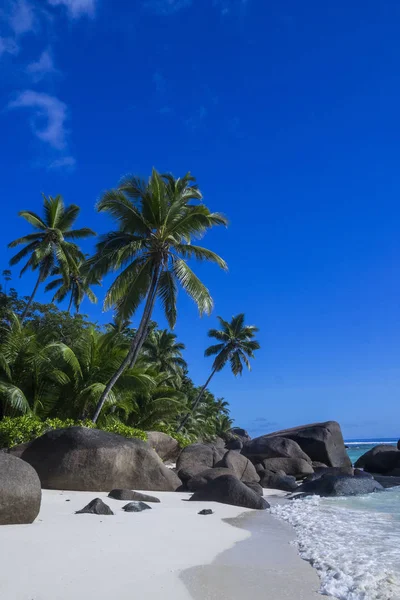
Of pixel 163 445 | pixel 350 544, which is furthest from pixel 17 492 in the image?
pixel 163 445

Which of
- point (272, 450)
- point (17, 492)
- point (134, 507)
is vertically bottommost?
point (134, 507)

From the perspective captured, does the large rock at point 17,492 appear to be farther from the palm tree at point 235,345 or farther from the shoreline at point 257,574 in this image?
the palm tree at point 235,345

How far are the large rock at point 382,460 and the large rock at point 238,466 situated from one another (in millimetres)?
12703

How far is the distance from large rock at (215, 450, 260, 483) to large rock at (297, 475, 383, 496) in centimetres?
211

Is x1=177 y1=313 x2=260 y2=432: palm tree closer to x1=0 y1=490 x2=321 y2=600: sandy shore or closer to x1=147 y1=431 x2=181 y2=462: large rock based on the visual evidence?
x1=147 y1=431 x2=181 y2=462: large rock

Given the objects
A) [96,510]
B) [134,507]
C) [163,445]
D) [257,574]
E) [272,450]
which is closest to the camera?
[257,574]

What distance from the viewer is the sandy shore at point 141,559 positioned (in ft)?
12.4

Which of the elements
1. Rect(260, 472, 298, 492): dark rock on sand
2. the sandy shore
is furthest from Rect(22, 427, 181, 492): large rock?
Rect(260, 472, 298, 492): dark rock on sand

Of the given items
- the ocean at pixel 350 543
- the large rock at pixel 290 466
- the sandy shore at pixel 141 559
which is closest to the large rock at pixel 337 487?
the ocean at pixel 350 543

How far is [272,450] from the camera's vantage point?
2316 cm

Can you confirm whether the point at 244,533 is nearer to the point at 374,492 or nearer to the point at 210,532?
the point at 210,532

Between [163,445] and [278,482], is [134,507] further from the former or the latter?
[163,445]

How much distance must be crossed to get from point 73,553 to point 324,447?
78.8 ft

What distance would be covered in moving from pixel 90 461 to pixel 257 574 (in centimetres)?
670
